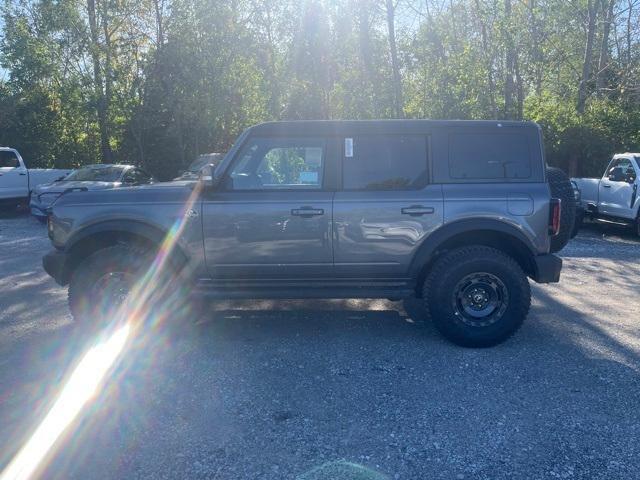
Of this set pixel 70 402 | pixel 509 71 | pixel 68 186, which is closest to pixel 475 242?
pixel 70 402

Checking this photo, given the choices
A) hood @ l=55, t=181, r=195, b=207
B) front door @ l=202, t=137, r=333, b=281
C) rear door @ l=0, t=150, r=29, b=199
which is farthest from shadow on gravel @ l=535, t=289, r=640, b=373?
rear door @ l=0, t=150, r=29, b=199

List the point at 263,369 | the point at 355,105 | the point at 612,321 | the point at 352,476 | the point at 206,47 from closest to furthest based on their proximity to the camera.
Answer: the point at 352,476 < the point at 263,369 < the point at 612,321 < the point at 206,47 < the point at 355,105

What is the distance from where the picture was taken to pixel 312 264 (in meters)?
5.44

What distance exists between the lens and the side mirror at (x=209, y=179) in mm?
5391

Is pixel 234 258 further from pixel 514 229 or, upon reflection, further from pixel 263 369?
pixel 514 229

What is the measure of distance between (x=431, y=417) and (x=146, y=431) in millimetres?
1881

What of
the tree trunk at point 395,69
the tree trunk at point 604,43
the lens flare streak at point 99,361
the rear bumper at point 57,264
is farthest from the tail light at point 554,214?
the tree trunk at point 604,43

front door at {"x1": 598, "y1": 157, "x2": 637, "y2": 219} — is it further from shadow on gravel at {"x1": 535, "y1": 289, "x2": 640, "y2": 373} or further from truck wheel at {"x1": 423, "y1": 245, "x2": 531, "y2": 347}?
truck wheel at {"x1": 423, "y1": 245, "x2": 531, "y2": 347}

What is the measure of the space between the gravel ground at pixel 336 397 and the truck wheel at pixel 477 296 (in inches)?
7.1

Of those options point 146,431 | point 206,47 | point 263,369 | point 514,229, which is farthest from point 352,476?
point 206,47

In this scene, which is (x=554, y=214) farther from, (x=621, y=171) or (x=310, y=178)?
(x=621, y=171)

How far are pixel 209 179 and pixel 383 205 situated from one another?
5.14 ft

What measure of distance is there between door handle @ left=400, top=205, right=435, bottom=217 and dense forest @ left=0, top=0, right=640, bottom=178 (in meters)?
12.6

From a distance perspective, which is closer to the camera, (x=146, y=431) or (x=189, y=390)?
(x=146, y=431)
